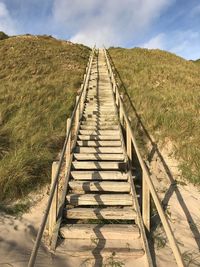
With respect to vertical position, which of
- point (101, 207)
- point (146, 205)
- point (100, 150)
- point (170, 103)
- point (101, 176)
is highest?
point (170, 103)

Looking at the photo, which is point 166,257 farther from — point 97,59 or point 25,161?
point 97,59

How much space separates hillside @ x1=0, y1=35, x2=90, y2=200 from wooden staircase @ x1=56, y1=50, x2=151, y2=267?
110 centimetres

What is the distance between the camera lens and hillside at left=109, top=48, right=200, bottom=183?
9.58m

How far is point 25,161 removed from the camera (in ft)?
27.7

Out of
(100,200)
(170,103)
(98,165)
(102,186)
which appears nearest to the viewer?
(100,200)

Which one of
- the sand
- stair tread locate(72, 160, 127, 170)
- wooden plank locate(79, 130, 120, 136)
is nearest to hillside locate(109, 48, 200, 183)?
the sand

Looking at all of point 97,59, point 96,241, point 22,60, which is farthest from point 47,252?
point 97,59

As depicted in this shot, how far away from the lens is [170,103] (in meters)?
13.8

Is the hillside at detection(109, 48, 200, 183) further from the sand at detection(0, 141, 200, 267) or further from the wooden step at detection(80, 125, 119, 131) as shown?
the wooden step at detection(80, 125, 119, 131)

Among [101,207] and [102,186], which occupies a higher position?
[102,186]

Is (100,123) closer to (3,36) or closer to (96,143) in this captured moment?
(96,143)

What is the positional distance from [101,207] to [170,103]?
7.93 meters

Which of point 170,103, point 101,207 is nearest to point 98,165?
point 101,207

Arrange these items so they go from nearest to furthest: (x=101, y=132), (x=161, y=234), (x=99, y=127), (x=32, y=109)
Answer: (x=161, y=234), (x=101, y=132), (x=99, y=127), (x=32, y=109)
